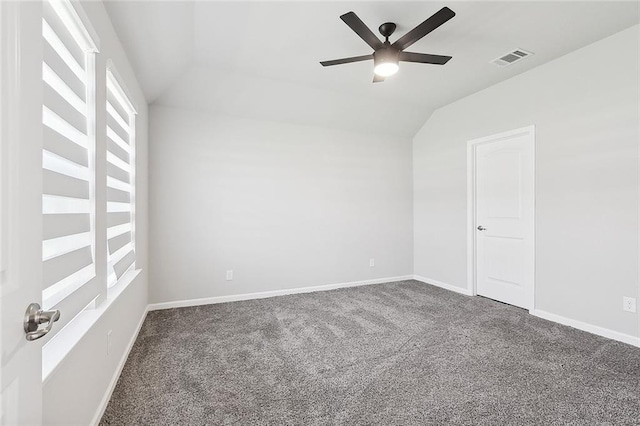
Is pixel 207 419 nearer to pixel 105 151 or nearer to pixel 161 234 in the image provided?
pixel 105 151

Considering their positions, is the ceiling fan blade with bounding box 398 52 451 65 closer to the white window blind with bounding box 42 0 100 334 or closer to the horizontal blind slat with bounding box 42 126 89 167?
the white window blind with bounding box 42 0 100 334

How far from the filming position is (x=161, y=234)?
11.7 ft

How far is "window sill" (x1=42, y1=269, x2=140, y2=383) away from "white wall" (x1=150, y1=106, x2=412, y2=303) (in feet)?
5.77

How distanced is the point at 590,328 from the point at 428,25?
10.2 ft

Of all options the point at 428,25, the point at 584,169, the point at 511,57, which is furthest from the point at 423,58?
the point at 584,169


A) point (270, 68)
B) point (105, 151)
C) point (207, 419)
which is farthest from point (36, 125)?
point (270, 68)

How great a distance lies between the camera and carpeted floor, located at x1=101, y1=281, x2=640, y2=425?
5.68ft

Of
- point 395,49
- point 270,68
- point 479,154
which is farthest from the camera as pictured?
point 479,154

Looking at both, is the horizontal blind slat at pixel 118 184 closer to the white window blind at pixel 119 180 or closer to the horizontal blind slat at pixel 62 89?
the white window blind at pixel 119 180

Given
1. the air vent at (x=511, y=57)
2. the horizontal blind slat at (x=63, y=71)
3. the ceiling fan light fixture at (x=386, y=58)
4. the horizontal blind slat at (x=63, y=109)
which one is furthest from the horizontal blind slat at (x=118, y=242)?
the air vent at (x=511, y=57)

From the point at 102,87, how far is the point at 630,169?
4102 millimetres

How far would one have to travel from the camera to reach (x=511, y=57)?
10.0ft

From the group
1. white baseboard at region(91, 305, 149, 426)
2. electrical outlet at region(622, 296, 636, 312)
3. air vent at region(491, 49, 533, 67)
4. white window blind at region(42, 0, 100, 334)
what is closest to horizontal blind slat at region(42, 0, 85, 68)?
white window blind at region(42, 0, 100, 334)

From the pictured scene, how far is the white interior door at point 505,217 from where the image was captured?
3.43 metres
